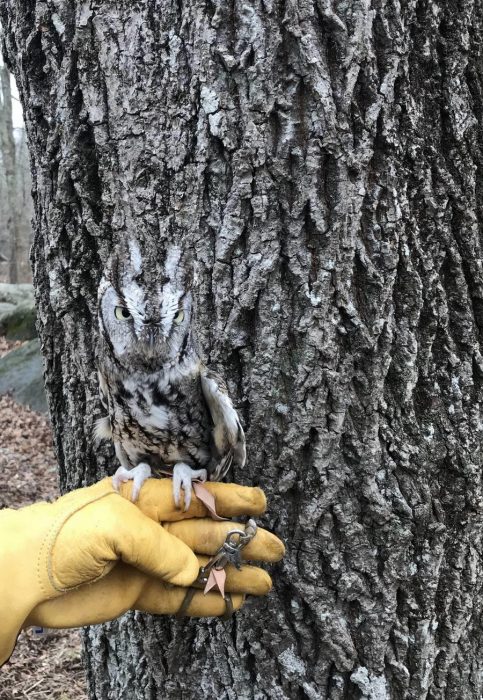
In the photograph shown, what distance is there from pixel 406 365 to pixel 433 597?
732mm

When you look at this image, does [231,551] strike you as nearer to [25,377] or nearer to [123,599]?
[123,599]

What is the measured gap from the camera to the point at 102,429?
195cm

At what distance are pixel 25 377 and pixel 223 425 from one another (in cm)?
732

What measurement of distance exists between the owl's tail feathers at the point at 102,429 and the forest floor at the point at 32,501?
205 centimetres

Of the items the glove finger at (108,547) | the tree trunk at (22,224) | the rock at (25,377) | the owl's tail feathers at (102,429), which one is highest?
the tree trunk at (22,224)

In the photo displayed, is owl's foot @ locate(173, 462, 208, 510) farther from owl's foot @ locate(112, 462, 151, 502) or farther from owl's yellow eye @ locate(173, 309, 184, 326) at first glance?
owl's yellow eye @ locate(173, 309, 184, 326)

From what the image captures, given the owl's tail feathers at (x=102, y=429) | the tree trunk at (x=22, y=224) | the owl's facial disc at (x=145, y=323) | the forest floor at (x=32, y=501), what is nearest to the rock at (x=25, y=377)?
the forest floor at (x=32, y=501)

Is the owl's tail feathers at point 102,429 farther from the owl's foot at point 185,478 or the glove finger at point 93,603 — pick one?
the glove finger at point 93,603

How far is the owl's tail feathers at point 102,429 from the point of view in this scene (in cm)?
194

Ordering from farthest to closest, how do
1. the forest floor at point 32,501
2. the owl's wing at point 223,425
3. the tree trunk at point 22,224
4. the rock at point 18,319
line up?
the tree trunk at point 22,224
the rock at point 18,319
the forest floor at point 32,501
the owl's wing at point 223,425

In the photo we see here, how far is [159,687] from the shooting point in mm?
1919

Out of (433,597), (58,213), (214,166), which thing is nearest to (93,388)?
(58,213)

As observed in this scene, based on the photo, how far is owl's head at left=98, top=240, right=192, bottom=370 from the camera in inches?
64.8

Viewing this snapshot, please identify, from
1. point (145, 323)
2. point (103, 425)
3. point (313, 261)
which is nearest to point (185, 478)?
point (103, 425)
